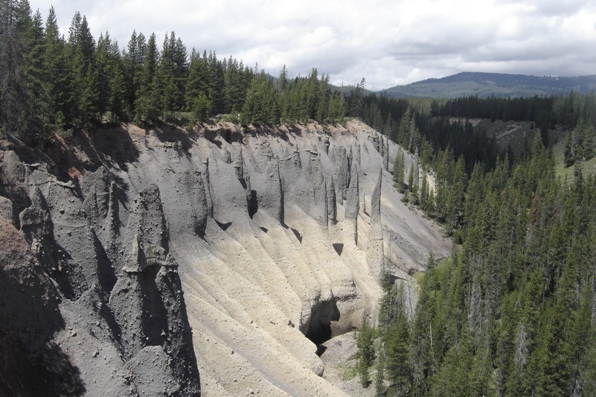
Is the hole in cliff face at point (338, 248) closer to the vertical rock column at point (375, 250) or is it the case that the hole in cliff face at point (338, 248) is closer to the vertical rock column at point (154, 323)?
the vertical rock column at point (375, 250)

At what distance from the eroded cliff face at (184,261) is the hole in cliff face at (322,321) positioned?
13 cm

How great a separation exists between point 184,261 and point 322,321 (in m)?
14.4

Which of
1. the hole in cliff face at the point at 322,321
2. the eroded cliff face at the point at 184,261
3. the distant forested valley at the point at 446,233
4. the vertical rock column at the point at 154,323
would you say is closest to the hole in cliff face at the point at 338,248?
the eroded cliff face at the point at 184,261

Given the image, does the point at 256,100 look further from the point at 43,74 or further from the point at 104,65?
the point at 43,74

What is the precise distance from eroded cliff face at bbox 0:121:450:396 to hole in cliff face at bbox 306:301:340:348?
0.13 meters

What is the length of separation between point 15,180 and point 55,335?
12.5 metres

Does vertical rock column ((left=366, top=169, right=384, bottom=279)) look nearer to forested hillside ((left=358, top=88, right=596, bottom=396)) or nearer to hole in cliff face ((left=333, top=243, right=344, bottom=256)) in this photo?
forested hillside ((left=358, top=88, right=596, bottom=396))

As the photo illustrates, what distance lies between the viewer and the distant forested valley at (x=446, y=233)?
37594mm

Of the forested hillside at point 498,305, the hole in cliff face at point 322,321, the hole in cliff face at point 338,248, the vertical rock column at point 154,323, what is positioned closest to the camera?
the vertical rock column at point 154,323

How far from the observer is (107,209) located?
2834 centimetres

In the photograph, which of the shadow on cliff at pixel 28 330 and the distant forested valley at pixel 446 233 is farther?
the distant forested valley at pixel 446 233

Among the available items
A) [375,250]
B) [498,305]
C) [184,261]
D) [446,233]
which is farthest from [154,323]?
[446,233]

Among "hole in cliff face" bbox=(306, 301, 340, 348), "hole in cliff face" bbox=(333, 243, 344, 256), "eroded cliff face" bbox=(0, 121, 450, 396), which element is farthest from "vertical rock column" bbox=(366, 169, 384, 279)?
"hole in cliff face" bbox=(306, 301, 340, 348)

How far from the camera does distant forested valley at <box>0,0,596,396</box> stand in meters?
37.6
